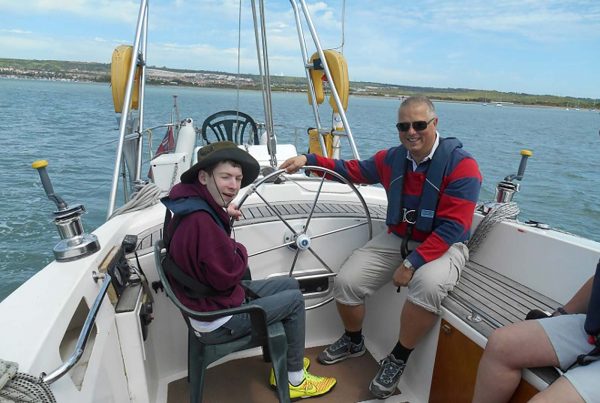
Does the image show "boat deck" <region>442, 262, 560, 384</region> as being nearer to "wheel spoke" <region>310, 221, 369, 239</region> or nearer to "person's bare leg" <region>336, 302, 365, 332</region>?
"person's bare leg" <region>336, 302, 365, 332</region>

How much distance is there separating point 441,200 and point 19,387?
5.15 feet

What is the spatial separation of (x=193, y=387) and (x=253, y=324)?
0.31m

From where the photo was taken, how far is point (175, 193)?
132cm

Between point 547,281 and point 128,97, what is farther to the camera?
point 128,97

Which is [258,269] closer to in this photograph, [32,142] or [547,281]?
[547,281]

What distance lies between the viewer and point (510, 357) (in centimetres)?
121

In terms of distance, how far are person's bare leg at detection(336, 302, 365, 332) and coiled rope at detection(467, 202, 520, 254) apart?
0.67 metres

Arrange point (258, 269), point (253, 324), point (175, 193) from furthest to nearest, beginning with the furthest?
1. point (258, 269)
2. point (253, 324)
3. point (175, 193)

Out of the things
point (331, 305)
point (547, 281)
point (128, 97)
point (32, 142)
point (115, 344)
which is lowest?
point (32, 142)

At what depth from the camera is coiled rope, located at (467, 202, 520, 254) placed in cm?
195

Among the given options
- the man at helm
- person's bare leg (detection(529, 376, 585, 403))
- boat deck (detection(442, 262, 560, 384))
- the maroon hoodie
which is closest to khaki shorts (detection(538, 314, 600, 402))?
person's bare leg (detection(529, 376, 585, 403))

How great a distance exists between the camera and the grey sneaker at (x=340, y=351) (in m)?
2.07

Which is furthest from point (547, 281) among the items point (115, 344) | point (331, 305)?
point (115, 344)

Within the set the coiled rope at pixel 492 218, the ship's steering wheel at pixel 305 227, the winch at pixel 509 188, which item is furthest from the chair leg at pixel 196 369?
the winch at pixel 509 188
